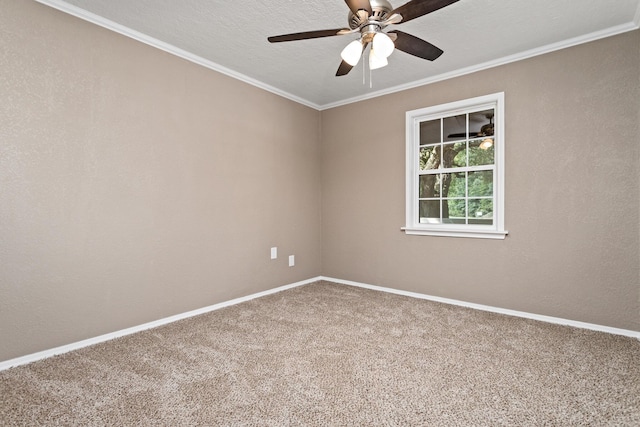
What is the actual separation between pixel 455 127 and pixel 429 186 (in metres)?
0.67

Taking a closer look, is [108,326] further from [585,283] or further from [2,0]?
[585,283]

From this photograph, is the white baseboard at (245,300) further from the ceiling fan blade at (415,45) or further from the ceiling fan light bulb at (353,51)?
the ceiling fan light bulb at (353,51)

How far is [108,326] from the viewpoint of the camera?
2.45 m

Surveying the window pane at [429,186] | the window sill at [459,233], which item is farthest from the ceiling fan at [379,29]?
the window sill at [459,233]

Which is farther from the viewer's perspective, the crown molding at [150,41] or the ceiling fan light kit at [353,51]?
the crown molding at [150,41]

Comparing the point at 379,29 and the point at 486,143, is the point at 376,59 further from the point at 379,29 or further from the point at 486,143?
the point at 486,143

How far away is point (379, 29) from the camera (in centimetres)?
193

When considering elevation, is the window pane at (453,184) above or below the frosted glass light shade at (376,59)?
below

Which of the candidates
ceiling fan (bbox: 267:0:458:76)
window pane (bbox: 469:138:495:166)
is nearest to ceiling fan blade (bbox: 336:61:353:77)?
ceiling fan (bbox: 267:0:458:76)

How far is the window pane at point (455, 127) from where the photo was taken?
3.39 metres

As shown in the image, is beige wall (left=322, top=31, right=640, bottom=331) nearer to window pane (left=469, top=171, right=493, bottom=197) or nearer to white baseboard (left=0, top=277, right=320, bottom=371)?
window pane (left=469, top=171, right=493, bottom=197)

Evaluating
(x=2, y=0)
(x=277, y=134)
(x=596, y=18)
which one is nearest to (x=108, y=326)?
(x=2, y=0)

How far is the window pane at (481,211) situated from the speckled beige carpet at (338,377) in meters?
0.96

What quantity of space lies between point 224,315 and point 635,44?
3.94 meters
